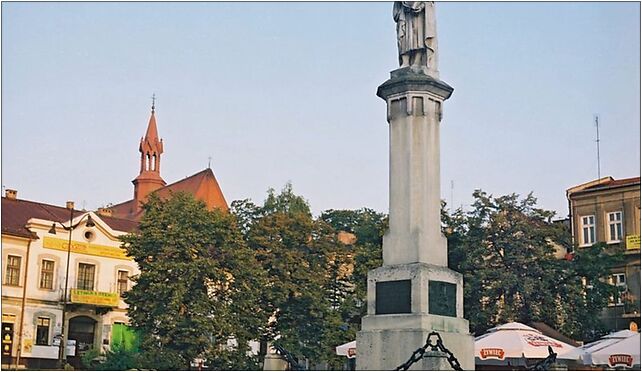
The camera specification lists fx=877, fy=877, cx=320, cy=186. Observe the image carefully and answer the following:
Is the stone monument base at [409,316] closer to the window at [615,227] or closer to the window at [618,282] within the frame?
the window at [618,282]

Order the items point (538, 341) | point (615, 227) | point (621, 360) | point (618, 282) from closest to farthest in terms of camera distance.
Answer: point (621, 360) → point (538, 341) → point (618, 282) → point (615, 227)

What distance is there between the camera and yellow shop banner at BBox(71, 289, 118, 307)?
4319 cm

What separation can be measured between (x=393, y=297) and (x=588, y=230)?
92.1 ft

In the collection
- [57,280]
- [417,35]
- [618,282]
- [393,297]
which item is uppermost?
[417,35]

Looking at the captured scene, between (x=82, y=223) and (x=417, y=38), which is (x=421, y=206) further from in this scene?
(x=82, y=223)

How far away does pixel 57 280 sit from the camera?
142 ft

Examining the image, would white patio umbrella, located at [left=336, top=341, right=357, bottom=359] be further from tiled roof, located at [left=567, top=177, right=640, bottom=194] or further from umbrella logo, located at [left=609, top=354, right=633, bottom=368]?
tiled roof, located at [left=567, top=177, right=640, bottom=194]

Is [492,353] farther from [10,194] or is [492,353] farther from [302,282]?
[10,194]

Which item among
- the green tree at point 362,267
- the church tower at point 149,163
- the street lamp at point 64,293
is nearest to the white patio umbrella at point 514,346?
the green tree at point 362,267

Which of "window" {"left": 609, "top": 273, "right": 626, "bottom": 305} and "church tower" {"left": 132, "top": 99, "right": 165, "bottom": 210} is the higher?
"church tower" {"left": 132, "top": 99, "right": 165, "bottom": 210}

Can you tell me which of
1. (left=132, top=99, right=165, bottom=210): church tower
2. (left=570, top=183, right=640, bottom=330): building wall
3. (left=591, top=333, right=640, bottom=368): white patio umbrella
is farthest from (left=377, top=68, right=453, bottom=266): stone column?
(left=132, top=99, right=165, bottom=210): church tower

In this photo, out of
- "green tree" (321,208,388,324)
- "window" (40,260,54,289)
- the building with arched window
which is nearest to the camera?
"green tree" (321,208,388,324)

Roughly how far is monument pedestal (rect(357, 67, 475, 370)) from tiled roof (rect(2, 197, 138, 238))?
1219 inches

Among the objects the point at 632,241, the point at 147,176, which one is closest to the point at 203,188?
the point at 147,176
